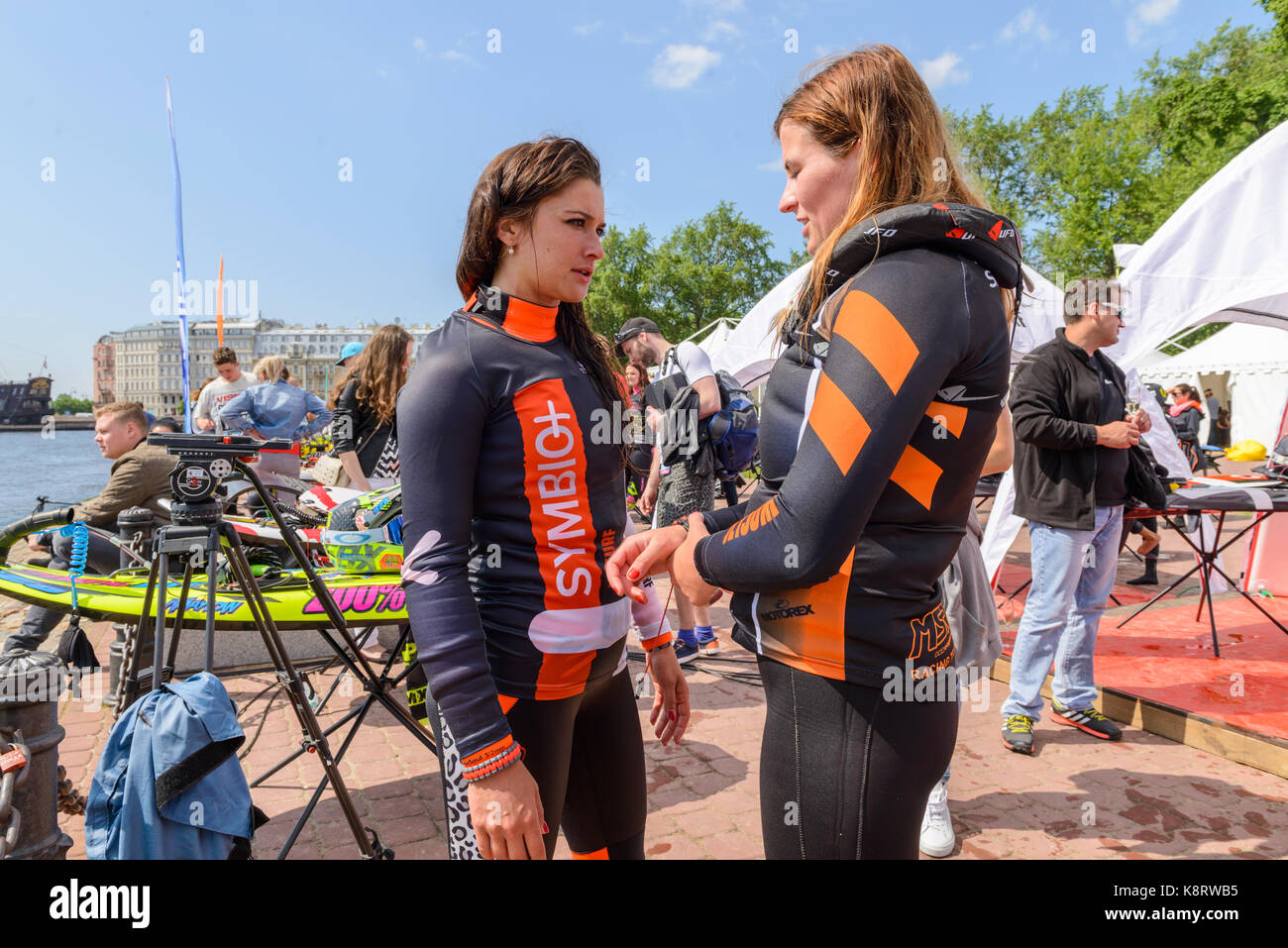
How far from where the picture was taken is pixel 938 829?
315cm

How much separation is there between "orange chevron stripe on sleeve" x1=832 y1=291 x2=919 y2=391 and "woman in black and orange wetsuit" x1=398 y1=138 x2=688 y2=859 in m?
0.76

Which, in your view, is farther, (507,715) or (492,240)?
(492,240)

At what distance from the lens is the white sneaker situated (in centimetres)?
312

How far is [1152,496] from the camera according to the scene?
15.2 ft

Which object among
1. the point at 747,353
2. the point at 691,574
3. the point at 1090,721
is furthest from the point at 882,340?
the point at 747,353

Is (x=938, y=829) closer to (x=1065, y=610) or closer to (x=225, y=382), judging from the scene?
(x=1065, y=610)

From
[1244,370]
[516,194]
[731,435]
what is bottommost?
[731,435]

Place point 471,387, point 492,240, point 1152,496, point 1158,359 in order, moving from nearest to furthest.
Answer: point 471,387, point 492,240, point 1152,496, point 1158,359

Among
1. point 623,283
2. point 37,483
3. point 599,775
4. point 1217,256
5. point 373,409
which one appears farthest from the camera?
point 623,283

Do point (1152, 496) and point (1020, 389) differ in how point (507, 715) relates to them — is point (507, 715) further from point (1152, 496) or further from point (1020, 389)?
point (1152, 496)

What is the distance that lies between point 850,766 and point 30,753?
96.3 inches
